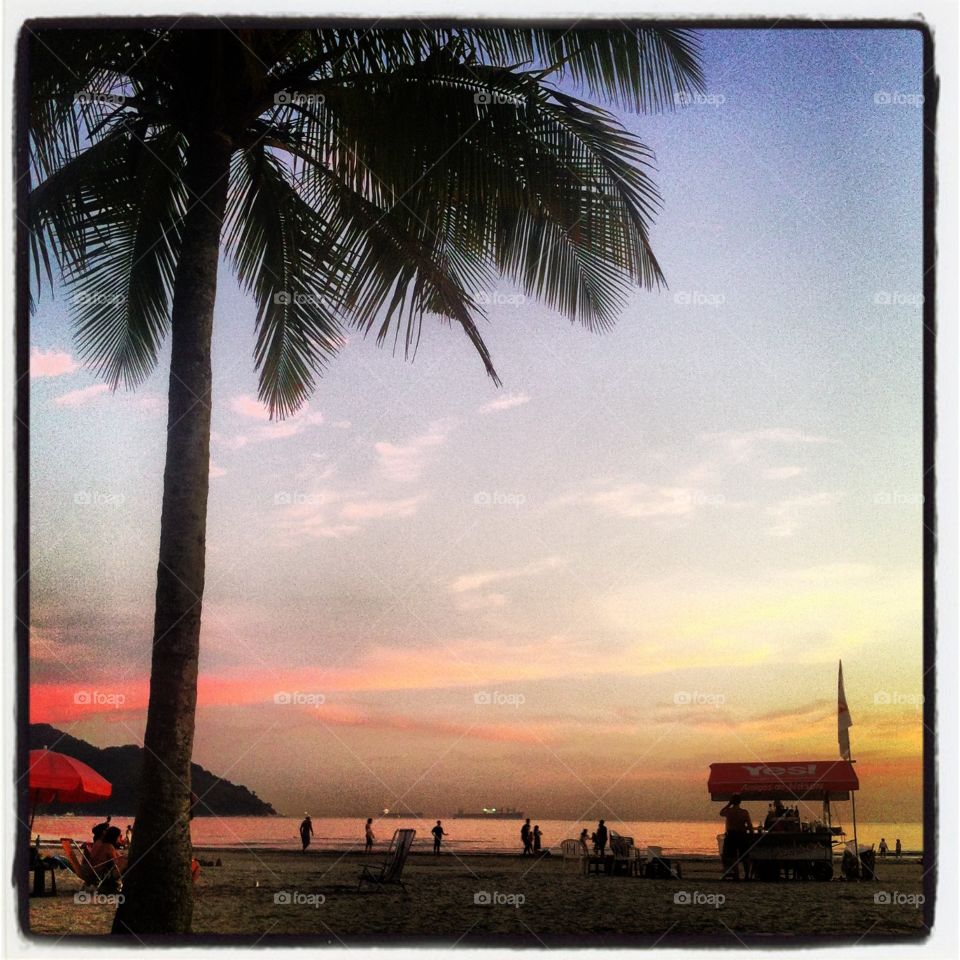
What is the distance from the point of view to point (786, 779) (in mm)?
8375

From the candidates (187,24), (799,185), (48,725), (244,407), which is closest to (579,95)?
(799,185)

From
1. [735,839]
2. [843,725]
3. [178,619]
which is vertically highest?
[178,619]

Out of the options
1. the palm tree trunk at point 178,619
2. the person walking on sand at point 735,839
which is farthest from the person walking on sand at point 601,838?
the palm tree trunk at point 178,619

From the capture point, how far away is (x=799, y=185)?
7188 millimetres

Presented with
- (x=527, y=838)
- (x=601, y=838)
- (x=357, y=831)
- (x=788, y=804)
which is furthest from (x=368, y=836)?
(x=788, y=804)

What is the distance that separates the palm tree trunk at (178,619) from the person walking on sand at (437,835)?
421 centimetres

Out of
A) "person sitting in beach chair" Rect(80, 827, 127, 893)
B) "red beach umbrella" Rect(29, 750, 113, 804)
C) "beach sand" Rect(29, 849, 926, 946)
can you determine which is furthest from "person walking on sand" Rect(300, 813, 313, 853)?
"red beach umbrella" Rect(29, 750, 113, 804)

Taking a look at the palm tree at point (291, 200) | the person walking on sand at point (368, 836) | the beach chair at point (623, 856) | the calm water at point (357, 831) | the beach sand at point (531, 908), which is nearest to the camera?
the beach sand at point (531, 908)

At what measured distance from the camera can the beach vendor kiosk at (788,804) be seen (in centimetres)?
775

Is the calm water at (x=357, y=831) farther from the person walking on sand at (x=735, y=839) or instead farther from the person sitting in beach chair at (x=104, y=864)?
the person sitting in beach chair at (x=104, y=864)

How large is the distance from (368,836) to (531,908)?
1720 millimetres

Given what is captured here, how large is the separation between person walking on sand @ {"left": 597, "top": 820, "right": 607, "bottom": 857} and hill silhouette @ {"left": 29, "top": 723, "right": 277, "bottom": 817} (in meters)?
2.90

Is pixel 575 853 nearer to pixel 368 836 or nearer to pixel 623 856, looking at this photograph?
pixel 623 856

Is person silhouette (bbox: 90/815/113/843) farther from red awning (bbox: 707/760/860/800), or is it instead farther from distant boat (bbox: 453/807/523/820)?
red awning (bbox: 707/760/860/800)
